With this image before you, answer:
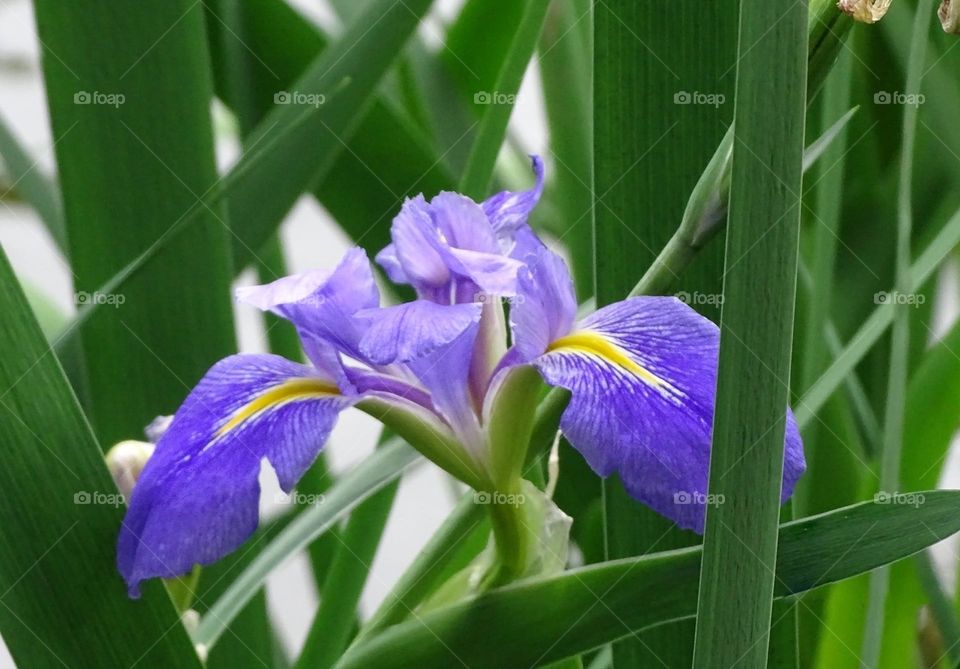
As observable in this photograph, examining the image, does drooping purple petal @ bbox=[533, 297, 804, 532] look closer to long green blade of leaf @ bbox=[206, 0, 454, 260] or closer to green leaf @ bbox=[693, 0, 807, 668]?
green leaf @ bbox=[693, 0, 807, 668]

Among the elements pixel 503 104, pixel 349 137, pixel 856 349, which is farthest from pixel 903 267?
pixel 349 137

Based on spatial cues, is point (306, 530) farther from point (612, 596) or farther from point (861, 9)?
point (861, 9)

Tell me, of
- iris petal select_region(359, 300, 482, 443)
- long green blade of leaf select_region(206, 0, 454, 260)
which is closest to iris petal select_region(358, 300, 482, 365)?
iris petal select_region(359, 300, 482, 443)

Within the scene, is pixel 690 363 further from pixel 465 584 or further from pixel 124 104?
pixel 124 104

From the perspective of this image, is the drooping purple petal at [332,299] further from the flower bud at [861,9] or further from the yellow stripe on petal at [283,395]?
the flower bud at [861,9]

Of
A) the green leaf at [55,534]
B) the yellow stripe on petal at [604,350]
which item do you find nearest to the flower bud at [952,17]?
the yellow stripe on petal at [604,350]

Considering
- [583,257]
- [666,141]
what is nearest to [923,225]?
[583,257]
